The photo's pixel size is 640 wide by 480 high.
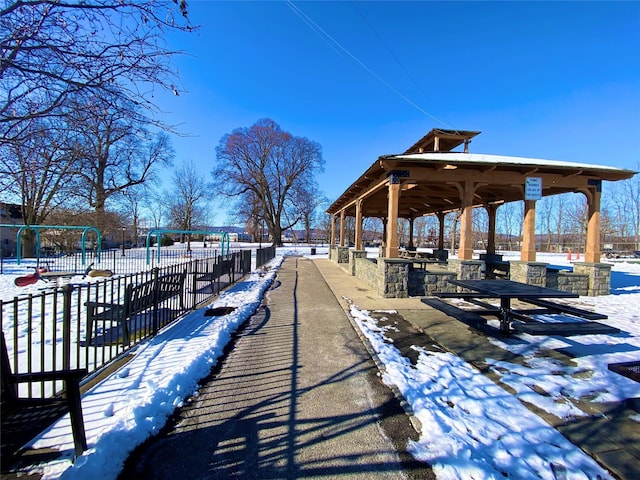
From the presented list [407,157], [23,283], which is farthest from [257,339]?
[23,283]

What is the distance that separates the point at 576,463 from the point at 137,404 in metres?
3.55

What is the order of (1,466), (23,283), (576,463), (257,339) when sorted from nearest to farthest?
(1,466)
(576,463)
(257,339)
(23,283)

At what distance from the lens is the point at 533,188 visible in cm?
828

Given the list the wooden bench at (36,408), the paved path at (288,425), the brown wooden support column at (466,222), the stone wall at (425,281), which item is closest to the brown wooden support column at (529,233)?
the brown wooden support column at (466,222)

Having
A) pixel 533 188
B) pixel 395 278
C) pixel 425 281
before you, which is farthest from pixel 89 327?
pixel 533 188

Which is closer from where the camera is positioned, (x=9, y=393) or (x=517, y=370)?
(x=9, y=393)

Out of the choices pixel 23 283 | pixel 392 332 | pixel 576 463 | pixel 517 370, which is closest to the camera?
pixel 576 463

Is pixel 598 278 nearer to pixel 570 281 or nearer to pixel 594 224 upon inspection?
pixel 570 281

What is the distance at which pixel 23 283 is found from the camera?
30.8 feet

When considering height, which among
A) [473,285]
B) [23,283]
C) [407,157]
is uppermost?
[407,157]

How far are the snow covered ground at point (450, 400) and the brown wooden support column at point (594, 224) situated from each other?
5093 mm

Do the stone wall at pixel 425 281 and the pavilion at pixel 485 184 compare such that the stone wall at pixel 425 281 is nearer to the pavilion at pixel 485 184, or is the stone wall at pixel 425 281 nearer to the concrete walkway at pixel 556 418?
the pavilion at pixel 485 184

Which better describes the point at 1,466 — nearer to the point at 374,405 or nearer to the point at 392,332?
the point at 374,405

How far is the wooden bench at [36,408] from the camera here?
183 centimetres
